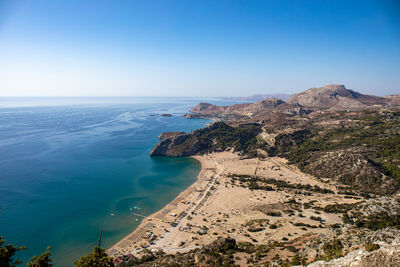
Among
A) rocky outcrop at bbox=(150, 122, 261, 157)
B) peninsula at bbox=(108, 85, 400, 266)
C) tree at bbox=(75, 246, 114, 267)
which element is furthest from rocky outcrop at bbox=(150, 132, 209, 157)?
tree at bbox=(75, 246, 114, 267)

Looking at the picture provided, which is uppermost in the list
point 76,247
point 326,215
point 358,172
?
point 358,172

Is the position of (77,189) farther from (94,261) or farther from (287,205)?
(287,205)

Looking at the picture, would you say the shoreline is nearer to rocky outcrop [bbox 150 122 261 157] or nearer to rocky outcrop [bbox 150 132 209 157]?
rocky outcrop [bbox 150 132 209 157]

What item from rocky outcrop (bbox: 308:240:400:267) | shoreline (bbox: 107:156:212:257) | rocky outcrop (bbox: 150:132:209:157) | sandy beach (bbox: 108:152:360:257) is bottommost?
shoreline (bbox: 107:156:212:257)

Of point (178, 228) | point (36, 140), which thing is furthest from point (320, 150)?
point (36, 140)

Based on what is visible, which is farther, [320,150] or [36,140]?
[36,140]

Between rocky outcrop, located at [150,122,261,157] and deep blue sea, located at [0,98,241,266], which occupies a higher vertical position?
rocky outcrop, located at [150,122,261,157]

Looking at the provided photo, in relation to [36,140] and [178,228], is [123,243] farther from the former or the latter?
[36,140]

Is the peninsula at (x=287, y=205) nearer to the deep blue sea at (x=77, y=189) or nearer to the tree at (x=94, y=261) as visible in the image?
the deep blue sea at (x=77, y=189)
